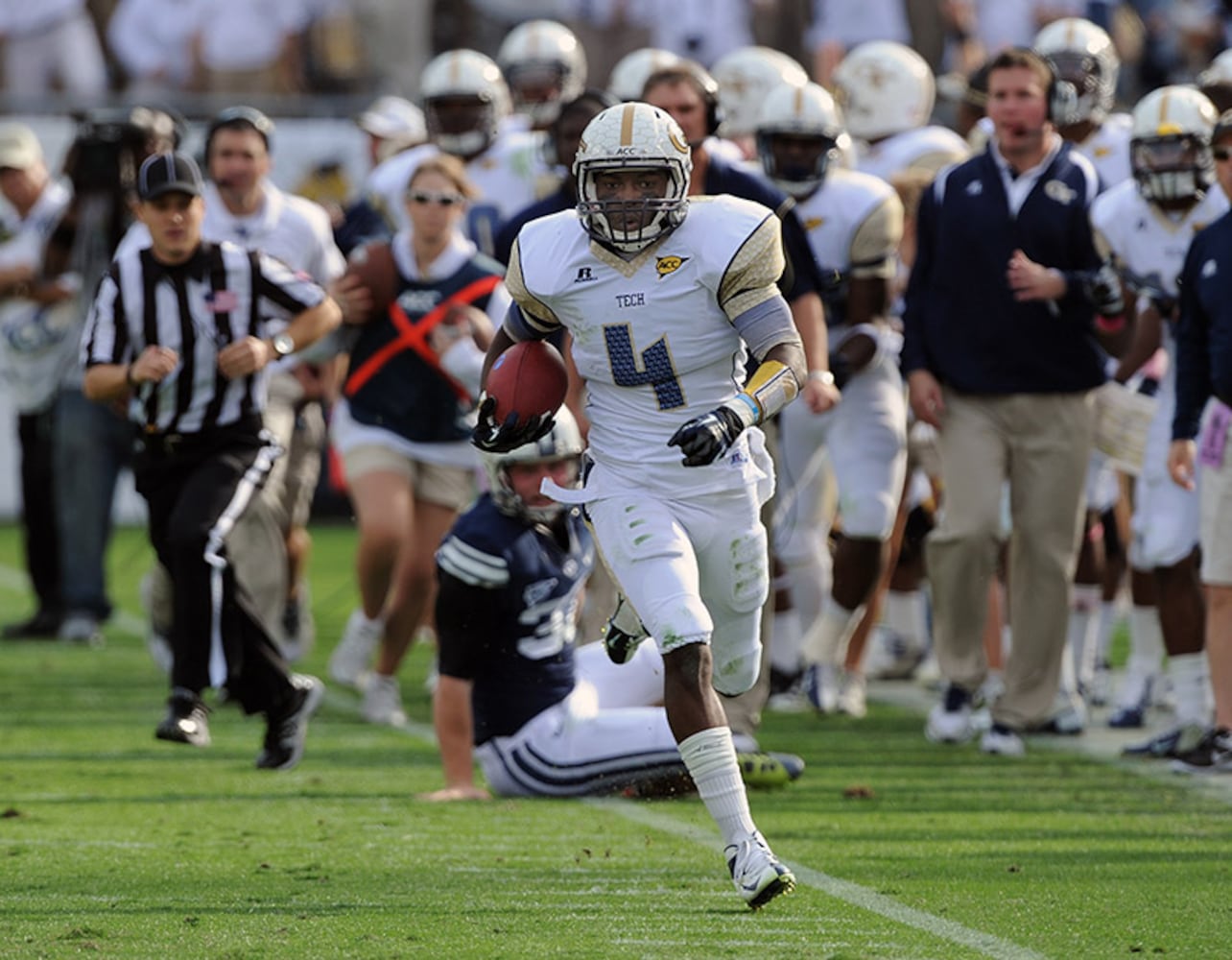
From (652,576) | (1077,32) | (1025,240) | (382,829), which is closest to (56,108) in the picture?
(1077,32)

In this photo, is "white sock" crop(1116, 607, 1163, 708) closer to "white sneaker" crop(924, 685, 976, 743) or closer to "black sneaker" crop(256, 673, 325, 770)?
"white sneaker" crop(924, 685, 976, 743)

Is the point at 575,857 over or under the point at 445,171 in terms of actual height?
under

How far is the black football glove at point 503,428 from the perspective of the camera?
5730 mm

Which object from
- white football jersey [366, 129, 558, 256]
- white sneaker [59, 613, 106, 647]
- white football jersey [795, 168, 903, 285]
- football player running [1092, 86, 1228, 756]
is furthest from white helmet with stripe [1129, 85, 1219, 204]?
white sneaker [59, 613, 106, 647]

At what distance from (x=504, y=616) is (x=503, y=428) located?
128 centimetres

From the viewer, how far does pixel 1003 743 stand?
7.94 meters

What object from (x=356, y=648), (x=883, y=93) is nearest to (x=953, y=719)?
(x=356, y=648)

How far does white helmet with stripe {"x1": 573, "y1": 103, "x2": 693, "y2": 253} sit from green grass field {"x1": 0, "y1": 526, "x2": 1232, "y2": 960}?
145 centimetres

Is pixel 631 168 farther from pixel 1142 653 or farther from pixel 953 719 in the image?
pixel 1142 653

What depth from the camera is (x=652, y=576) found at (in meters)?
5.41

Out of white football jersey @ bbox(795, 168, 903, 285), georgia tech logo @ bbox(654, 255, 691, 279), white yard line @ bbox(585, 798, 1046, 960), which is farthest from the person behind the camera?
white football jersey @ bbox(795, 168, 903, 285)

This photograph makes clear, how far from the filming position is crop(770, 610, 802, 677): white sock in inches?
361

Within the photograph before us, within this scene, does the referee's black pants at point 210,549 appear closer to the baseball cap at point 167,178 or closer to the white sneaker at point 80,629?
the baseball cap at point 167,178

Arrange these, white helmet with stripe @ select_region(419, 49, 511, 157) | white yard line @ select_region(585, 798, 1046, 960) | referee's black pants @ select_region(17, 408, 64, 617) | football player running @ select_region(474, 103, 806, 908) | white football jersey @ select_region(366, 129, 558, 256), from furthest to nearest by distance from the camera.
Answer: referee's black pants @ select_region(17, 408, 64, 617), white helmet with stripe @ select_region(419, 49, 511, 157), white football jersey @ select_region(366, 129, 558, 256), football player running @ select_region(474, 103, 806, 908), white yard line @ select_region(585, 798, 1046, 960)
